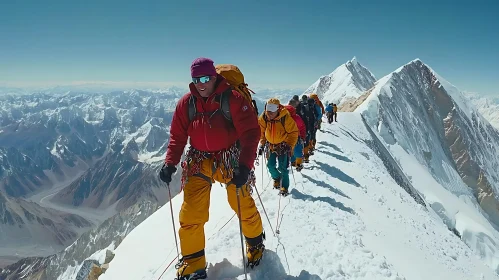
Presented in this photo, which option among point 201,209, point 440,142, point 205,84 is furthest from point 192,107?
point 440,142

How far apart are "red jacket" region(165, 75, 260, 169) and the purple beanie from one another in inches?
9.5

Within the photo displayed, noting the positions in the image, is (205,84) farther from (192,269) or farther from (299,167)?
(299,167)

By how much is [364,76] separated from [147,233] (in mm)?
166779

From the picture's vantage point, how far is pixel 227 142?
5441 mm

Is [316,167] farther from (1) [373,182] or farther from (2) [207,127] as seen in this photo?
(2) [207,127]

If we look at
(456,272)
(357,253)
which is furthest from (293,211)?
(456,272)

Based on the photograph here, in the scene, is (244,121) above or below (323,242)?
above

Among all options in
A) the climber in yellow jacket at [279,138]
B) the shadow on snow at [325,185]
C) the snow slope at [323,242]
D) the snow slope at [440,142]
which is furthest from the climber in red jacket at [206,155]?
the snow slope at [440,142]

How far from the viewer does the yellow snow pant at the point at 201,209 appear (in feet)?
17.3

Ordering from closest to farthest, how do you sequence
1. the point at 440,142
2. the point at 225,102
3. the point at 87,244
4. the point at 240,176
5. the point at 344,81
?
the point at 240,176 → the point at 225,102 → the point at 440,142 → the point at 87,244 → the point at 344,81

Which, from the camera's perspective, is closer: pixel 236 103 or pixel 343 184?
pixel 236 103

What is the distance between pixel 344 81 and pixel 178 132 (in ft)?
477

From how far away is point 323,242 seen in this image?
23.2 feet

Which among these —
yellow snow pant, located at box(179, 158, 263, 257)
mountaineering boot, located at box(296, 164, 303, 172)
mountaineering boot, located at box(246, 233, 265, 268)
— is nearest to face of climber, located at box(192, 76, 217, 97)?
yellow snow pant, located at box(179, 158, 263, 257)
